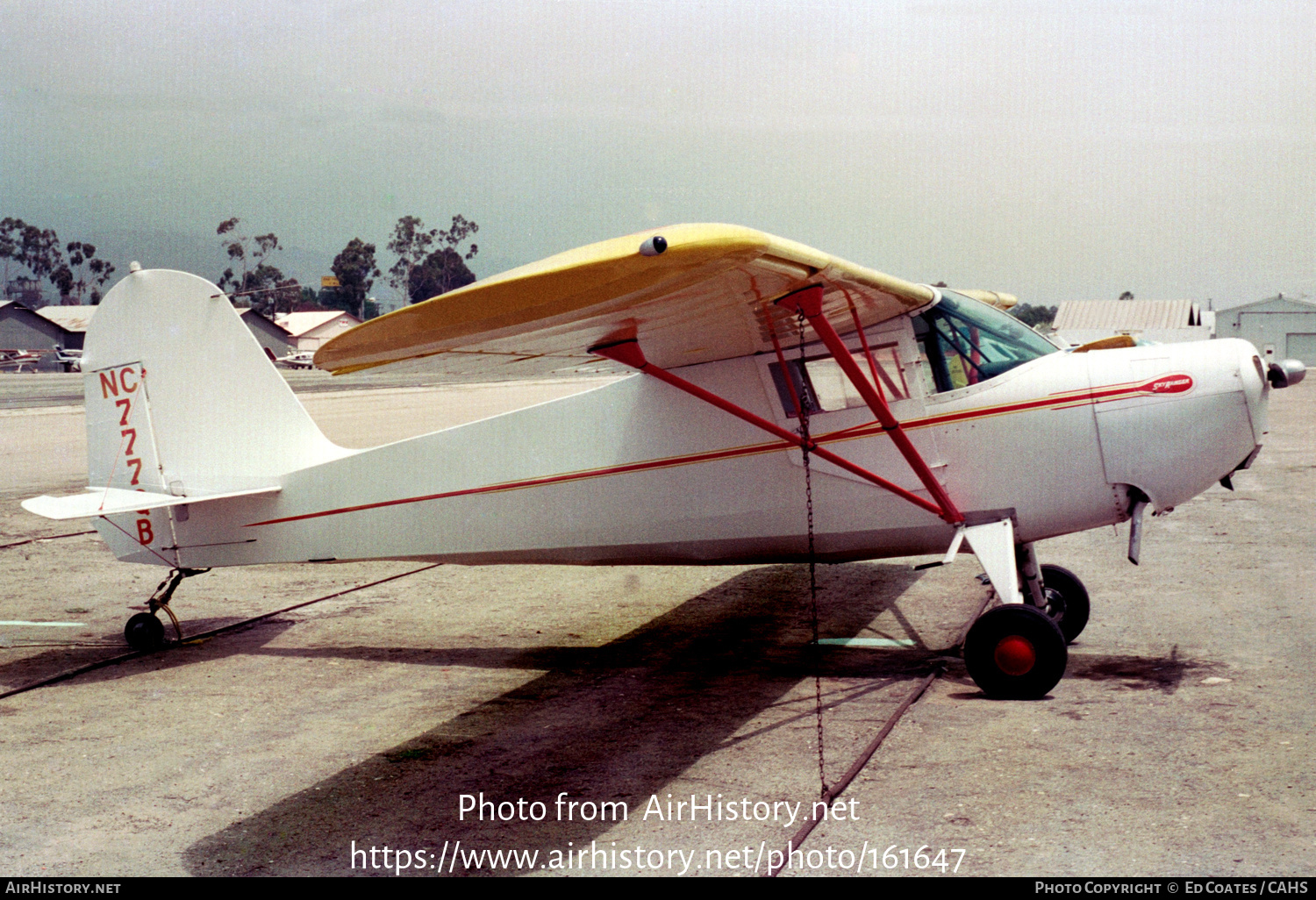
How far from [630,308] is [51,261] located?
169407 mm

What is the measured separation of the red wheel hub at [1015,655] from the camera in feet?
19.5

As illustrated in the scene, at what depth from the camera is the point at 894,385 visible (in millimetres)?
6652

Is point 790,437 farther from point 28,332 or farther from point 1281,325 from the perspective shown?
point 28,332

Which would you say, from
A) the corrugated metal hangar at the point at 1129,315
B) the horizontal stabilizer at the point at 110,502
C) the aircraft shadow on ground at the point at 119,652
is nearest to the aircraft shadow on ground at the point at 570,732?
the aircraft shadow on ground at the point at 119,652

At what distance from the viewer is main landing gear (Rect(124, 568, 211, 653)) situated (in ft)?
26.6

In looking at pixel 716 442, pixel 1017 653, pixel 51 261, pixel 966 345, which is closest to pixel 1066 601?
pixel 1017 653

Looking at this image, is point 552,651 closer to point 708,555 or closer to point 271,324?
point 708,555

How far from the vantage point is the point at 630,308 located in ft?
16.6

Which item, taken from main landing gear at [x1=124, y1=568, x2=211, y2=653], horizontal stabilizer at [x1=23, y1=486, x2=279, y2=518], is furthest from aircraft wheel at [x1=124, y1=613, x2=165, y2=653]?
horizontal stabilizer at [x1=23, y1=486, x2=279, y2=518]

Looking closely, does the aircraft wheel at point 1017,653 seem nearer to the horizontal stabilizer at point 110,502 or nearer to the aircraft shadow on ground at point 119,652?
the horizontal stabilizer at point 110,502
